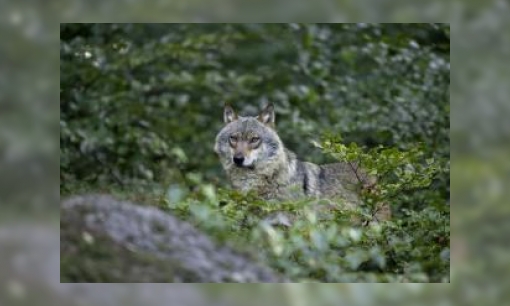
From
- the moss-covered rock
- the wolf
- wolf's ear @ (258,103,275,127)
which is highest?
wolf's ear @ (258,103,275,127)

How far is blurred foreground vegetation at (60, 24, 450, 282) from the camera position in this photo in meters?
6.15

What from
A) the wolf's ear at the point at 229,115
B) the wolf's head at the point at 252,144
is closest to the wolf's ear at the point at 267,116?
the wolf's head at the point at 252,144

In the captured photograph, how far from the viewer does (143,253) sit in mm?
5043

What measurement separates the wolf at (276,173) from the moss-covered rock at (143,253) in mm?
847

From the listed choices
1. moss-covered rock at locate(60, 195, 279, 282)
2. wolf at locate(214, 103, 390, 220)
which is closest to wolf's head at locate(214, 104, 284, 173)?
wolf at locate(214, 103, 390, 220)

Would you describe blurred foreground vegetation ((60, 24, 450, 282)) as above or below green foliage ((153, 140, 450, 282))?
above

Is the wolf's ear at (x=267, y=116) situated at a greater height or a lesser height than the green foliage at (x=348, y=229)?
greater

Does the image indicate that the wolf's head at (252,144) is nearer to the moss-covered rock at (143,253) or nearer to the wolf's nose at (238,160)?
the wolf's nose at (238,160)

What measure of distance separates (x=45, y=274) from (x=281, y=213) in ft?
4.06

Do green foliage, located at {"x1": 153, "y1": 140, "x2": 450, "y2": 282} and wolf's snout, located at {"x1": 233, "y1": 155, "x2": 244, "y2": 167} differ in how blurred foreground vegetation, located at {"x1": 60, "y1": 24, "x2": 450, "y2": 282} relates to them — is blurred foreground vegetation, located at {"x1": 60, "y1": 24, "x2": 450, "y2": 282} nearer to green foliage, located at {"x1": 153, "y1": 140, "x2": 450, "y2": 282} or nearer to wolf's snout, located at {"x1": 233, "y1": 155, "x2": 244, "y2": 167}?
green foliage, located at {"x1": 153, "y1": 140, "x2": 450, "y2": 282}

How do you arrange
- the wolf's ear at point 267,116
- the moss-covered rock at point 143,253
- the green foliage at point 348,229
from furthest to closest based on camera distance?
the wolf's ear at point 267,116, the green foliage at point 348,229, the moss-covered rock at point 143,253

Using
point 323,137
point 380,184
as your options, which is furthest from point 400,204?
point 323,137

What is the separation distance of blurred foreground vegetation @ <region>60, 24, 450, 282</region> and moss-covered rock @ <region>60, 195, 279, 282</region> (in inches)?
25.2

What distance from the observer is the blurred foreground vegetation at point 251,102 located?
242 inches
